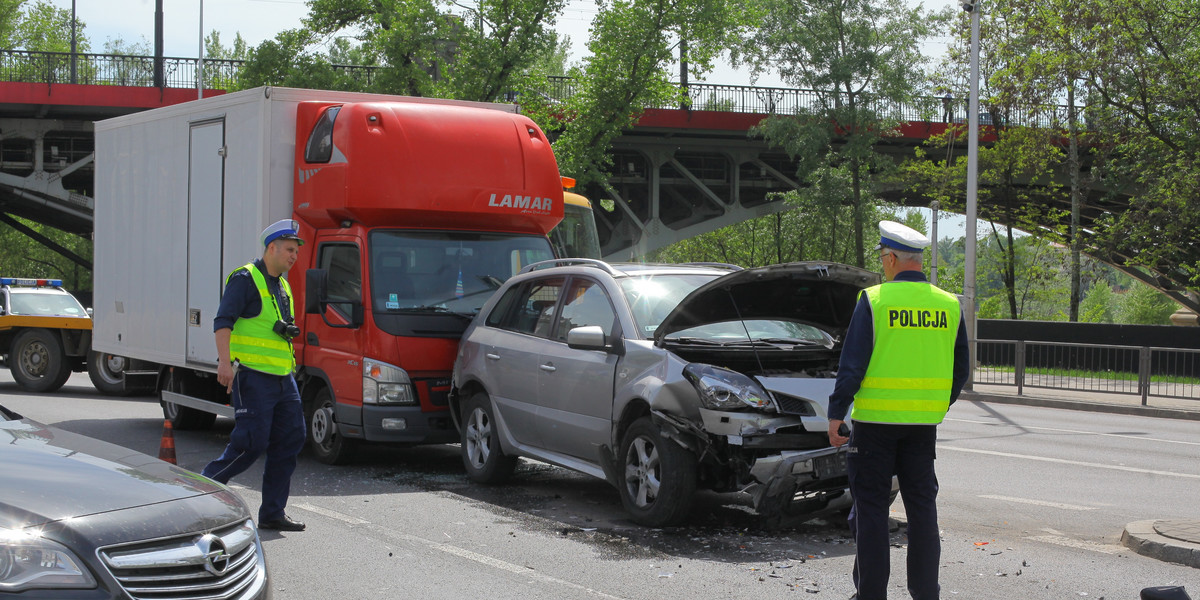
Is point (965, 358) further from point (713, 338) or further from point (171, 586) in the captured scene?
point (171, 586)

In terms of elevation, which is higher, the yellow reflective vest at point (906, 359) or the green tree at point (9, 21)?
the green tree at point (9, 21)

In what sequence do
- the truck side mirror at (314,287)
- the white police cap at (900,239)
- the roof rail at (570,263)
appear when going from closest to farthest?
1. the white police cap at (900,239)
2. the roof rail at (570,263)
3. the truck side mirror at (314,287)

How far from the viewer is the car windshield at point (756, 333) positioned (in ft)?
23.1

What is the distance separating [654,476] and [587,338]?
0.95m

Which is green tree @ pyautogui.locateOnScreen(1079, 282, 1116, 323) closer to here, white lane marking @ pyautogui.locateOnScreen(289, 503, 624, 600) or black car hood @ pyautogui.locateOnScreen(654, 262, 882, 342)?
black car hood @ pyautogui.locateOnScreen(654, 262, 882, 342)

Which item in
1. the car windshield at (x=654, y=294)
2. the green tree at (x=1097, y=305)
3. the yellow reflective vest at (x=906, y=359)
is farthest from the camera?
the green tree at (x=1097, y=305)

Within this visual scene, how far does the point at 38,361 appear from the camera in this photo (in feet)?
56.6

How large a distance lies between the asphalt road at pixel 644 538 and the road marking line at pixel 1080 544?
0.02 metres

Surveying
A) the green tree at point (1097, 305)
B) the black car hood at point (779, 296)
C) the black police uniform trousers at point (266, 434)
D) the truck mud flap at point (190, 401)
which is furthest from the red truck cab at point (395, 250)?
the green tree at point (1097, 305)

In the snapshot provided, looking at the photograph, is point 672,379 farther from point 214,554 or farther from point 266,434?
point 214,554

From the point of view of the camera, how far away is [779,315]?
24.1ft

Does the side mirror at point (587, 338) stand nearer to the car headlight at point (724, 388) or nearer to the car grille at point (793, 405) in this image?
the car headlight at point (724, 388)

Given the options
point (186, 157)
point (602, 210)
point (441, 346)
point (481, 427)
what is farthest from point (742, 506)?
point (602, 210)

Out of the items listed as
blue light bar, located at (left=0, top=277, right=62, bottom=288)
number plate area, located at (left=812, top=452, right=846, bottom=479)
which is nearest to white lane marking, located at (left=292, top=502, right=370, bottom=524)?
number plate area, located at (left=812, top=452, right=846, bottom=479)
